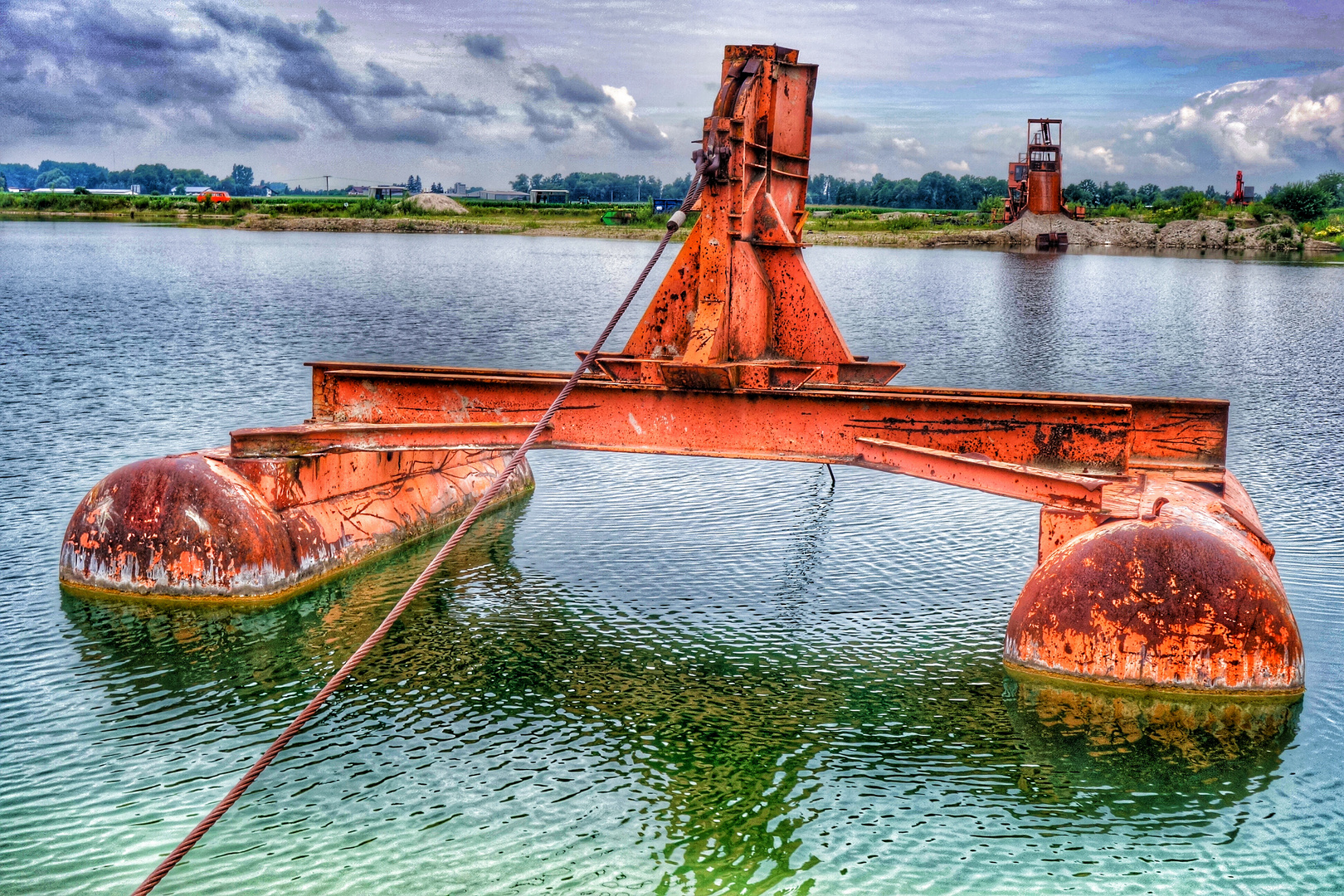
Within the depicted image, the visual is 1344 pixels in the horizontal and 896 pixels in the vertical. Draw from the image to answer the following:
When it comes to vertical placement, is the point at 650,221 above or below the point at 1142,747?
above

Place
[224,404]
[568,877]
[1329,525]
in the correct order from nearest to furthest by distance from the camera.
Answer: [568,877], [1329,525], [224,404]

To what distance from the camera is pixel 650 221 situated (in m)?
110

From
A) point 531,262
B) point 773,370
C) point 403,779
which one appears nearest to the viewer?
point 403,779

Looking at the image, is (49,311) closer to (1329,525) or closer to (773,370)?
(773,370)

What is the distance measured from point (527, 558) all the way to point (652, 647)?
8.56ft

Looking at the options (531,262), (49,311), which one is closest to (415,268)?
(531,262)

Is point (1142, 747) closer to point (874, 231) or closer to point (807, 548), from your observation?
point (807, 548)

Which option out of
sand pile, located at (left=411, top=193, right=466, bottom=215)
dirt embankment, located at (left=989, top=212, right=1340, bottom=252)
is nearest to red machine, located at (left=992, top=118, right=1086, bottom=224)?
dirt embankment, located at (left=989, top=212, right=1340, bottom=252)

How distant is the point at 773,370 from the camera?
968 centimetres

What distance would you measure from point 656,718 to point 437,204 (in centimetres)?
13063

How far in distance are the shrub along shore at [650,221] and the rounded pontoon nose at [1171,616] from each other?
82.0 meters

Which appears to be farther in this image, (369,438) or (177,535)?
(369,438)

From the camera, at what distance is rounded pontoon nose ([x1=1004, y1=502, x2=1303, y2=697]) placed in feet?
24.8

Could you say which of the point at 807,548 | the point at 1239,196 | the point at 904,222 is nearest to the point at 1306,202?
the point at 1239,196
